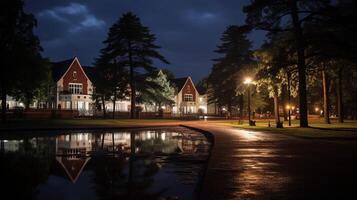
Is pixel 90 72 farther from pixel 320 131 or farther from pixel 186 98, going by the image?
pixel 320 131

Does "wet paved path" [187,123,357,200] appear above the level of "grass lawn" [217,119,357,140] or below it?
below

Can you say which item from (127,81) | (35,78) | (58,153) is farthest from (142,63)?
(58,153)

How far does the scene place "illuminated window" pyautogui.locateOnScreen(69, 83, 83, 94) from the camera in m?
79.9

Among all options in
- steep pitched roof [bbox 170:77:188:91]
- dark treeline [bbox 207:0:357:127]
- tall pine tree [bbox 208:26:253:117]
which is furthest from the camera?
steep pitched roof [bbox 170:77:188:91]

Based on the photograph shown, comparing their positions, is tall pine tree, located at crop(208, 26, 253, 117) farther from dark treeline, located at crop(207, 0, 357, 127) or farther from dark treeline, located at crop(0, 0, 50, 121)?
dark treeline, located at crop(0, 0, 50, 121)

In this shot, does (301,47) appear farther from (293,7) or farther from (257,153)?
(257,153)

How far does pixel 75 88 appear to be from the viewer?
265 ft

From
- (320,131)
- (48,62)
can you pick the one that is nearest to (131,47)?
(48,62)

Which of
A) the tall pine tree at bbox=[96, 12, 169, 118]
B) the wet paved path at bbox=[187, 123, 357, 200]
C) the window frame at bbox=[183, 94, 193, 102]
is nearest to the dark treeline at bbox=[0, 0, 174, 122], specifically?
the tall pine tree at bbox=[96, 12, 169, 118]

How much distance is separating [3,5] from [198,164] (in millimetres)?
36449

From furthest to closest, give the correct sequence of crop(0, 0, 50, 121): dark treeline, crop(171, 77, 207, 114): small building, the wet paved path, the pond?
crop(171, 77, 207, 114): small building, crop(0, 0, 50, 121): dark treeline, the pond, the wet paved path

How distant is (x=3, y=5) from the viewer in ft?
141

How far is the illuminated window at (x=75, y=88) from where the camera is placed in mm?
79938

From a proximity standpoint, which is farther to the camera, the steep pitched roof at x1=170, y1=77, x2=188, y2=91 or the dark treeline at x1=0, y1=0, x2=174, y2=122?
the steep pitched roof at x1=170, y1=77, x2=188, y2=91
